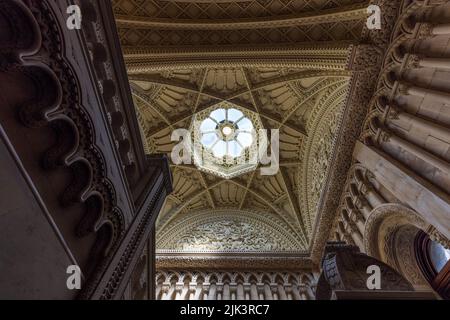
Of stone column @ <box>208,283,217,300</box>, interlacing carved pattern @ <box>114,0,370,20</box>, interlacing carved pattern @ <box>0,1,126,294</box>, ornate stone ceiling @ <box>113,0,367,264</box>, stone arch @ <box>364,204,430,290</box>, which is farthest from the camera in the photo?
stone column @ <box>208,283,217,300</box>

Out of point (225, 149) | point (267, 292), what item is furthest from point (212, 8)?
point (267, 292)

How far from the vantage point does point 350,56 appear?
6.89 m

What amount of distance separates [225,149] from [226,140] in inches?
20.7

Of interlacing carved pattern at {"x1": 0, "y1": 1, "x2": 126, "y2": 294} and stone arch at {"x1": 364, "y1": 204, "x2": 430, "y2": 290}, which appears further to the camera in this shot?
stone arch at {"x1": 364, "y1": 204, "x2": 430, "y2": 290}

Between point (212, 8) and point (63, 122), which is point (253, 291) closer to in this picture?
point (63, 122)

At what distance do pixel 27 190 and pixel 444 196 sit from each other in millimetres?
5979

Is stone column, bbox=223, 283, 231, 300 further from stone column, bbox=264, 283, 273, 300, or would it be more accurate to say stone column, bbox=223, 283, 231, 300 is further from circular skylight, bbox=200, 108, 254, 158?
circular skylight, bbox=200, 108, 254, 158

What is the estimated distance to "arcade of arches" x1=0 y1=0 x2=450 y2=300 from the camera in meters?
2.51

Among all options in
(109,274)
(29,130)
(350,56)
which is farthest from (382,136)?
(29,130)

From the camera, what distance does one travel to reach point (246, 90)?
1301 cm

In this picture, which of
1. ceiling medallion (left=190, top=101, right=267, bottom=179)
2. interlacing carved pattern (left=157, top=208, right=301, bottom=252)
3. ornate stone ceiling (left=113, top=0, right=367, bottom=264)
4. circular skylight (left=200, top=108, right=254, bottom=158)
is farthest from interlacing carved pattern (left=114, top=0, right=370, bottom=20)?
interlacing carved pattern (left=157, top=208, right=301, bottom=252)

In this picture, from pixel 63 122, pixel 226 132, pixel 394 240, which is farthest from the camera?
pixel 226 132

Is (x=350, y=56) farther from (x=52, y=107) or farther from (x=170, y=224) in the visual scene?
(x=170, y=224)

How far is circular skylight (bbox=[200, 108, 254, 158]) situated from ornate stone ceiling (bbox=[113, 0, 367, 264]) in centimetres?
102
